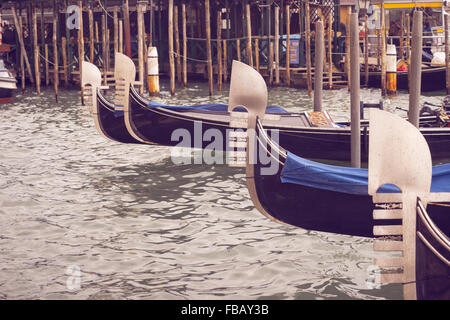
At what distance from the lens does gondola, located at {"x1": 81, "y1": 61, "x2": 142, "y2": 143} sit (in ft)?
31.3

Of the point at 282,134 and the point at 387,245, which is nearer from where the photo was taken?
the point at 387,245

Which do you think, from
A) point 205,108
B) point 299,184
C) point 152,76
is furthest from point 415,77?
point 152,76

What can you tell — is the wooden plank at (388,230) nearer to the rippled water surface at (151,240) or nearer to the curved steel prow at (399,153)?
the curved steel prow at (399,153)

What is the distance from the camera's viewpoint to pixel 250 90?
18.8 feet

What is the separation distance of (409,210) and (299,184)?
181 cm

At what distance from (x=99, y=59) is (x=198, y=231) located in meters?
13.8

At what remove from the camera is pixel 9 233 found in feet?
21.3

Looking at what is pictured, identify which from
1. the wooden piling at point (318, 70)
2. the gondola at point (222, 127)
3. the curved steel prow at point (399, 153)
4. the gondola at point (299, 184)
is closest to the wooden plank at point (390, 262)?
the curved steel prow at point (399, 153)

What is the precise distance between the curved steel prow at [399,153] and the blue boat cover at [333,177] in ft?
4.48

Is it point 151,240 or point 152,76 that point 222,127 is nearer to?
point 151,240

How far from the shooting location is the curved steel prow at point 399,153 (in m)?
3.64

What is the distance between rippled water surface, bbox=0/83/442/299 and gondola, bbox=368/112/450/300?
1.21 m
